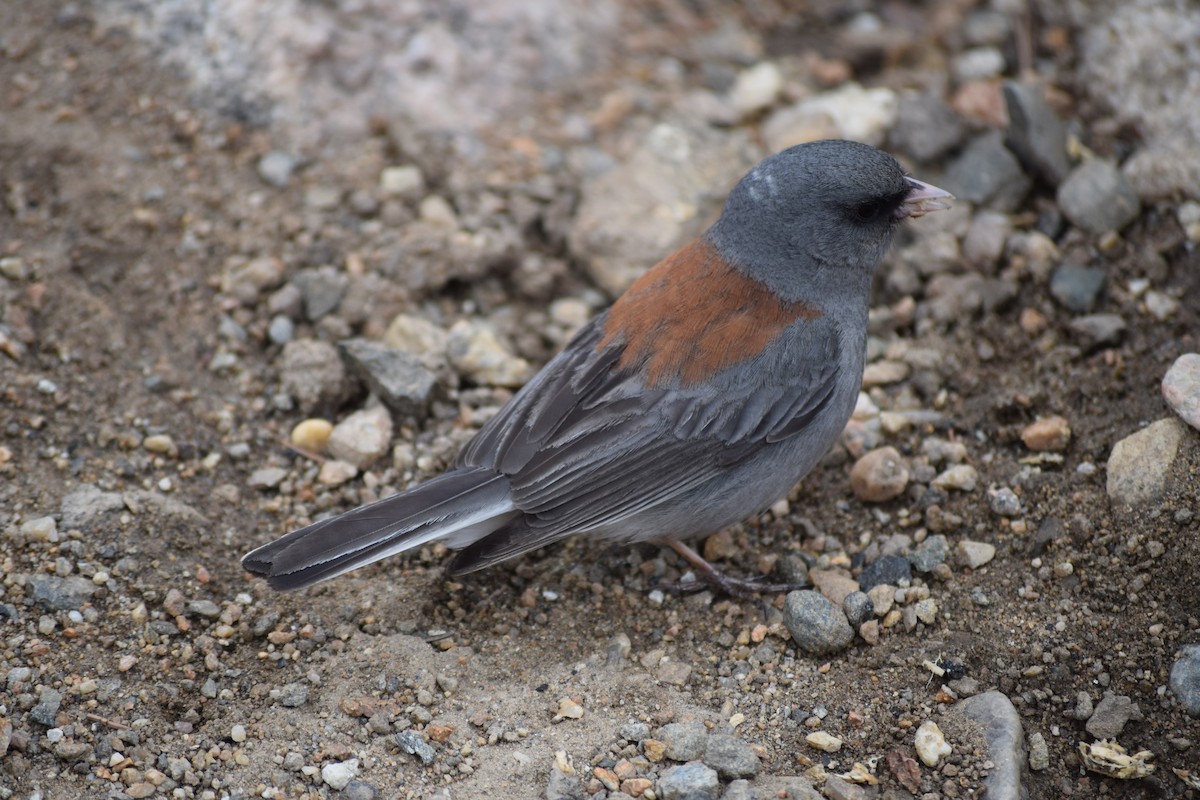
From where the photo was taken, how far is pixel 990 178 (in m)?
4.99

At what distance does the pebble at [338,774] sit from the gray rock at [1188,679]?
249 cm

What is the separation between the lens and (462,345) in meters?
4.66

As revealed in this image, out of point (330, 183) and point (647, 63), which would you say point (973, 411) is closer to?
point (647, 63)

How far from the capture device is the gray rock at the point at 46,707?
3.15 m

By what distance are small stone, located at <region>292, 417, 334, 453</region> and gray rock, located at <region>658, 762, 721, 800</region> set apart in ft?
6.67

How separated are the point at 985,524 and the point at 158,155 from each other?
399 cm

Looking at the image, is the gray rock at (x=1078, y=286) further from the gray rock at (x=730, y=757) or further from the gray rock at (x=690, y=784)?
the gray rock at (x=690, y=784)

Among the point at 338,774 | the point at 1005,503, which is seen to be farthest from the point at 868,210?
the point at 338,774

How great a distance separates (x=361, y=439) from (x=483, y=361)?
65cm

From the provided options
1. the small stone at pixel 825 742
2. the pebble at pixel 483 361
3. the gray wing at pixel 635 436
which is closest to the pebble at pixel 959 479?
the gray wing at pixel 635 436

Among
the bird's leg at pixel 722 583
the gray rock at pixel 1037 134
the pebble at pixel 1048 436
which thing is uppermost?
the gray rock at pixel 1037 134

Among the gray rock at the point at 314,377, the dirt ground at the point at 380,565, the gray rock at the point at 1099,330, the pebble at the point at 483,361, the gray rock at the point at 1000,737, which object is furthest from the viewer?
the pebble at the point at 483,361

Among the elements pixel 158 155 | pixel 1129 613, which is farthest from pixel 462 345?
pixel 1129 613

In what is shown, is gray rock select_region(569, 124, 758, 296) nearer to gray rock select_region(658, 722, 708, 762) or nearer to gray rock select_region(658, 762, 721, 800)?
gray rock select_region(658, 722, 708, 762)
